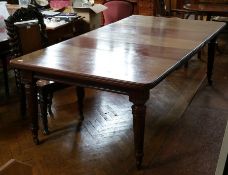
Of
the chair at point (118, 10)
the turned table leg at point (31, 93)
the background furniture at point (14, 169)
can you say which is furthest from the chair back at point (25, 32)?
the chair at point (118, 10)

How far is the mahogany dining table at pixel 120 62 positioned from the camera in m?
1.82

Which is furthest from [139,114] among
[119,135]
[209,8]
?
[209,8]

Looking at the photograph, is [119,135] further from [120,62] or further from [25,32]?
[25,32]

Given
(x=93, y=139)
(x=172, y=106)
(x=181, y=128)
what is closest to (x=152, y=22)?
(x=172, y=106)

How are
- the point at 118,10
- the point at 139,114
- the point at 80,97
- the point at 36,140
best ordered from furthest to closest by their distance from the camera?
the point at 118,10 < the point at 80,97 < the point at 36,140 < the point at 139,114

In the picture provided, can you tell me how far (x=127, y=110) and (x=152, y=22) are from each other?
2.94 ft

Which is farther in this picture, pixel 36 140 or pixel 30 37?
pixel 30 37

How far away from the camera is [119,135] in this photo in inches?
99.7

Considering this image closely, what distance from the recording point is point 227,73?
395cm

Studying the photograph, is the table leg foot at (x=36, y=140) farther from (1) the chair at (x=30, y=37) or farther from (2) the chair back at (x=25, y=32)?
(2) the chair back at (x=25, y=32)

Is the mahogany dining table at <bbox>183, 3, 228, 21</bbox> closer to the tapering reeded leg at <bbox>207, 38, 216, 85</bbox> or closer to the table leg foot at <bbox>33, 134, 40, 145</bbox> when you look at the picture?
the tapering reeded leg at <bbox>207, 38, 216, 85</bbox>

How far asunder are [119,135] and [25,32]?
1.06 m

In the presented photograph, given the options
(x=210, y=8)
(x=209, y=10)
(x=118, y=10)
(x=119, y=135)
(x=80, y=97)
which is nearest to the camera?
(x=119, y=135)

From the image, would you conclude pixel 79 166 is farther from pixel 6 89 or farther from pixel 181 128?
pixel 6 89
